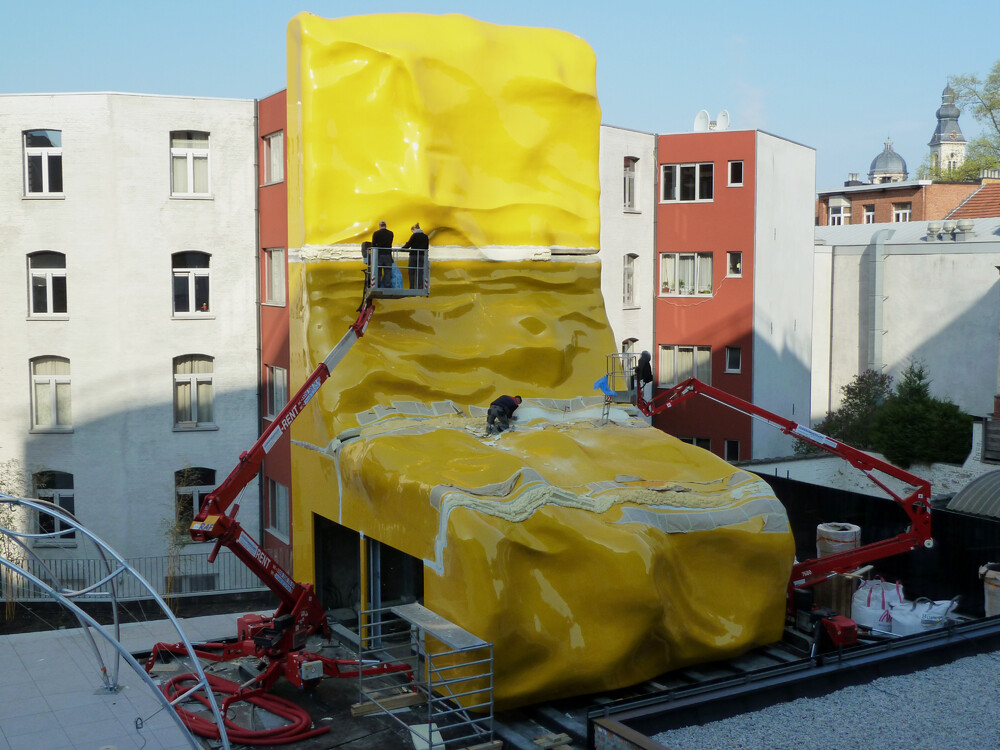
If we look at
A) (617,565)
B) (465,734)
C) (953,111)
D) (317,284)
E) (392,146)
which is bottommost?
(465,734)

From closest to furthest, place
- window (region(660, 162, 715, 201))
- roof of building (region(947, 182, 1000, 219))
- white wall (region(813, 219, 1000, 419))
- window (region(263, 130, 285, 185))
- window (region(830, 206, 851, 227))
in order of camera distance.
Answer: window (region(263, 130, 285, 185)) → window (region(660, 162, 715, 201)) → white wall (region(813, 219, 1000, 419)) → roof of building (region(947, 182, 1000, 219)) → window (region(830, 206, 851, 227))

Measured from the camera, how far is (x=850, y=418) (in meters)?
47.8

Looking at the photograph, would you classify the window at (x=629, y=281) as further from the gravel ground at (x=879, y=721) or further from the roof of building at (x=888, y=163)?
the roof of building at (x=888, y=163)

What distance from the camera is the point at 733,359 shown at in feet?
144

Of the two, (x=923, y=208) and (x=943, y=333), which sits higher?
(x=923, y=208)

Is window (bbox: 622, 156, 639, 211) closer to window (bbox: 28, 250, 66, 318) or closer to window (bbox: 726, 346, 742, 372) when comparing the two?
window (bbox: 726, 346, 742, 372)

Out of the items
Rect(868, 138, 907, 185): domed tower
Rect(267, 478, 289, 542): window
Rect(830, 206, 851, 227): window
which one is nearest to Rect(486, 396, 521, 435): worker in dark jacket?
Rect(267, 478, 289, 542): window

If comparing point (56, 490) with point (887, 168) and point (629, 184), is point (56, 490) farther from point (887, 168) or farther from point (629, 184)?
point (887, 168)

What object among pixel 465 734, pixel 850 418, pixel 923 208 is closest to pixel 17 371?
pixel 465 734

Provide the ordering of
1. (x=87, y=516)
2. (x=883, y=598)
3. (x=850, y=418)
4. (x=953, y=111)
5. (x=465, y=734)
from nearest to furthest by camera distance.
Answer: (x=465, y=734)
(x=883, y=598)
(x=87, y=516)
(x=850, y=418)
(x=953, y=111)

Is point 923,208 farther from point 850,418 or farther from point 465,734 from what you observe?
point 465,734

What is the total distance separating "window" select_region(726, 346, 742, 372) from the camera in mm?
43656

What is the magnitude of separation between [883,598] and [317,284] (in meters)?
15.9

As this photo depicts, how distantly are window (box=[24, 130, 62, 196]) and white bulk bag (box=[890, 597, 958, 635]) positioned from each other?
28.8 m
